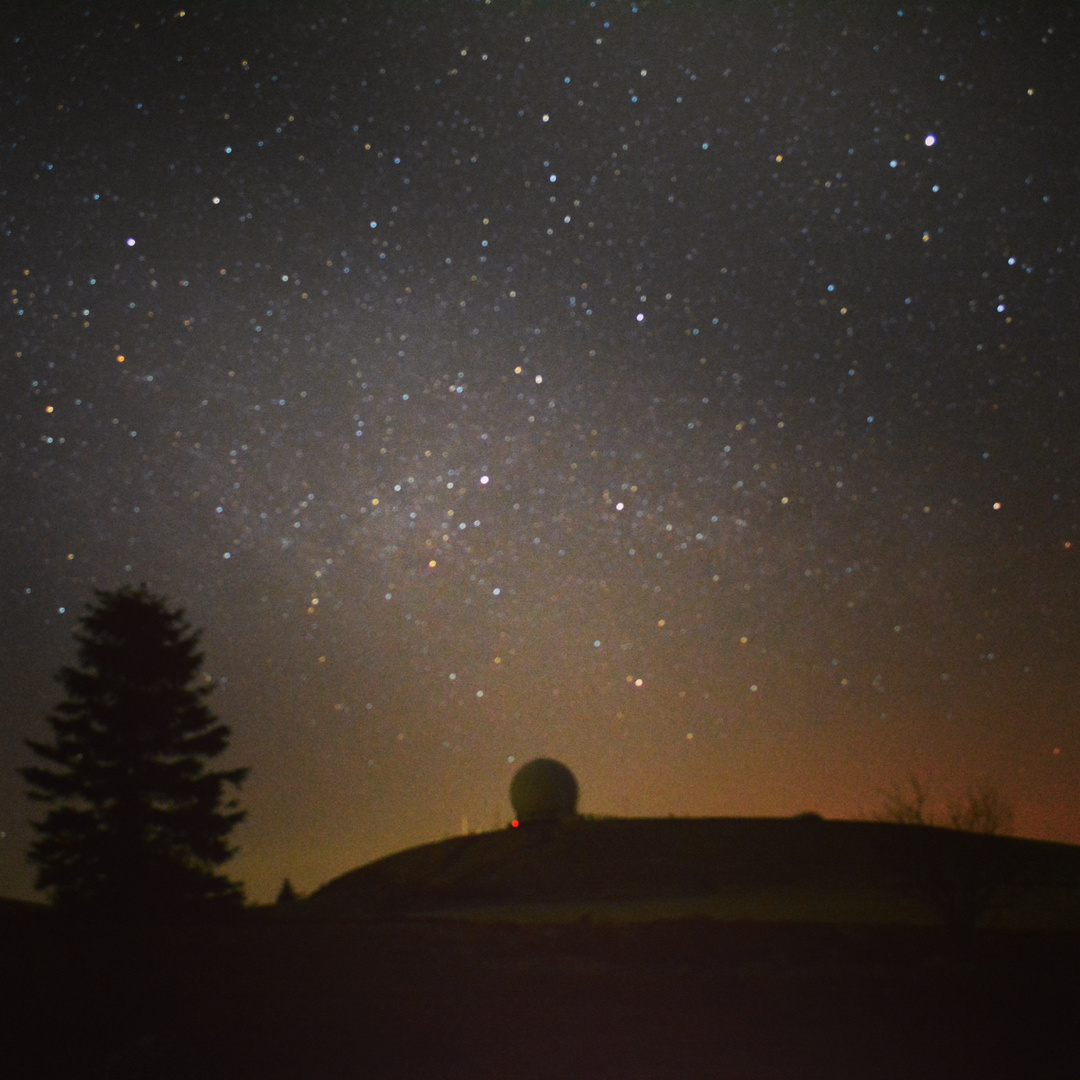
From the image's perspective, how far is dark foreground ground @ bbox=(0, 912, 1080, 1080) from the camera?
8039mm

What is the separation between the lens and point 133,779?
2209 centimetres

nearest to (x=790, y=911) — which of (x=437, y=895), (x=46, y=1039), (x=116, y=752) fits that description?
(x=437, y=895)

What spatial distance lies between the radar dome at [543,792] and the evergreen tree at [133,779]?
74.5 ft

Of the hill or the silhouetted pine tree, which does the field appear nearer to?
the hill

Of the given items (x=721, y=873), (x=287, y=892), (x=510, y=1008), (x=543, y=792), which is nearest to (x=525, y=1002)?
(x=510, y=1008)

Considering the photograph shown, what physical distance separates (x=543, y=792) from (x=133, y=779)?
2499 cm

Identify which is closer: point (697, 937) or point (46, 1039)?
point (46, 1039)

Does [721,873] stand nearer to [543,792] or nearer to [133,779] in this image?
[543,792]

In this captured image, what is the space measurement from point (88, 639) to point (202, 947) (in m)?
12.1

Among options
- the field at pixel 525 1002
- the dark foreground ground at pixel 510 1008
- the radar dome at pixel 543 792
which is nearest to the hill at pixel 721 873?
the radar dome at pixel 543 792

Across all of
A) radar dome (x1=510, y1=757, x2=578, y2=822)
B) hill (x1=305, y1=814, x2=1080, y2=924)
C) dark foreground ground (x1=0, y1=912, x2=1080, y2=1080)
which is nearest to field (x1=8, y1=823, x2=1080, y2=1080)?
dark foreground ground (x1=0, y1=912, x2=1080, y2=1080)

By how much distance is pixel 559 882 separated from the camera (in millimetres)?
36219

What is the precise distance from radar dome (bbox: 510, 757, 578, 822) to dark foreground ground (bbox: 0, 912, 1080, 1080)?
28.4 metres

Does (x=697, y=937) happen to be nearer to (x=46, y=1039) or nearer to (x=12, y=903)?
(x=46, y=1039)
